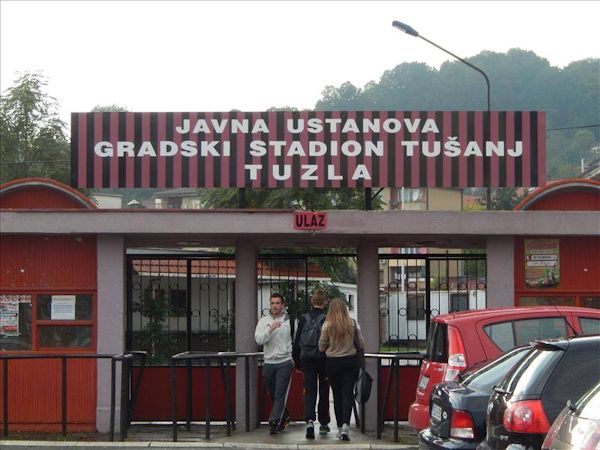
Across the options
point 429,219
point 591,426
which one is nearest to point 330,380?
point 429,219

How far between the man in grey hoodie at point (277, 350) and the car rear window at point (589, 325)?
3.88 m

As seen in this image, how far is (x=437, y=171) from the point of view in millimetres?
12602

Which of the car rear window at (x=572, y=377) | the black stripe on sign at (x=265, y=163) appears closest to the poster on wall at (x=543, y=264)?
the black stripe on sign at (x=265, y=163)

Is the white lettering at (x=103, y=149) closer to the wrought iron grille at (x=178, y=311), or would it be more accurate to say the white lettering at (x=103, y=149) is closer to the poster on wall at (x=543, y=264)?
the wrought iron grille at (x=178, y=311)

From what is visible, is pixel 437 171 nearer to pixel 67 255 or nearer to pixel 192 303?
pixel 192 303

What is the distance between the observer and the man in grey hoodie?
11.9 metres

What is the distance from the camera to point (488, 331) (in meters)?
9.12

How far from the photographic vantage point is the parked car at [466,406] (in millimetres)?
7520

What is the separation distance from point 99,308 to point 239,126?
2.99 metres

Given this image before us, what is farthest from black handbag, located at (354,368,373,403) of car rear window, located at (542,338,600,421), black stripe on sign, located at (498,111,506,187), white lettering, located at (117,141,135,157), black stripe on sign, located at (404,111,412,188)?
car rear window, located at (542,338,600,421)

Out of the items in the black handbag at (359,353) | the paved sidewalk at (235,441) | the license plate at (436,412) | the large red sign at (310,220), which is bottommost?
the paved sidewalk at (235,441)

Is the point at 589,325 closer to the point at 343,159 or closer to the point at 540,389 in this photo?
the point at 540,389

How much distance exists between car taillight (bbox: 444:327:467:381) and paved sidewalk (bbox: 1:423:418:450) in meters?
2.16

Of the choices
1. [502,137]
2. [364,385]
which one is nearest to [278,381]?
[364,385]
